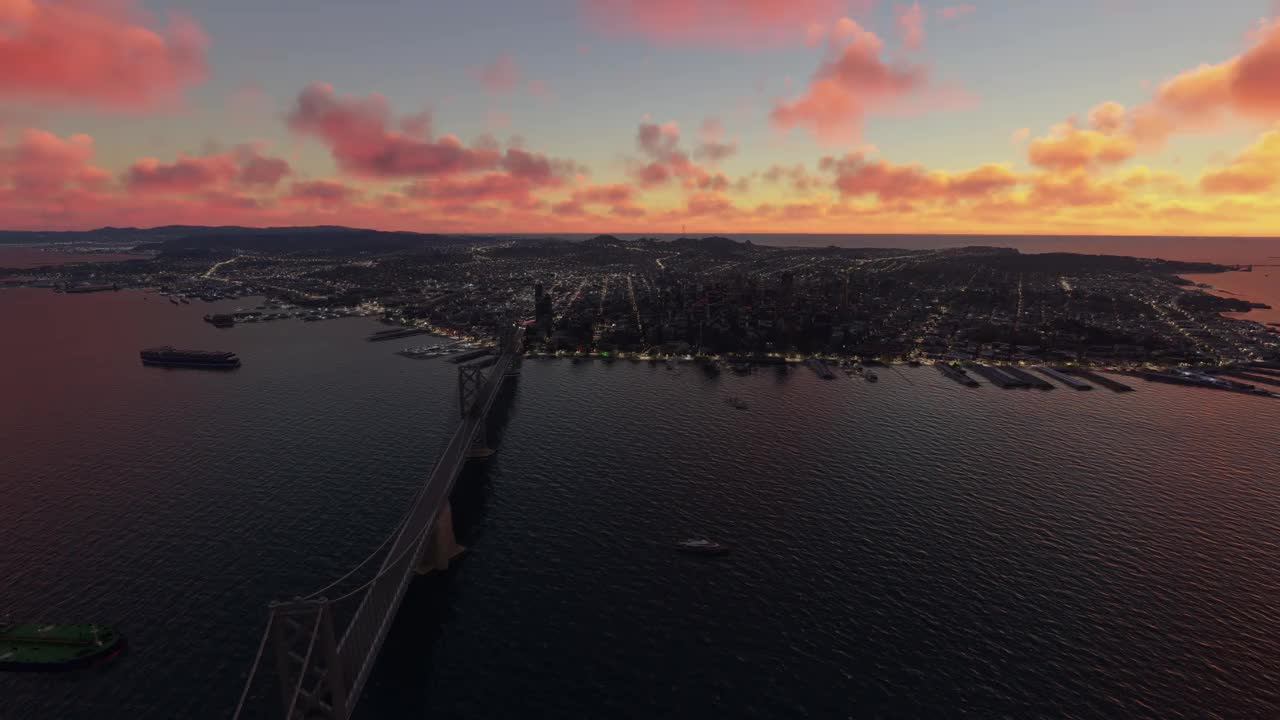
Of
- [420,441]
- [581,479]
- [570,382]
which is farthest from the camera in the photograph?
[570,382]

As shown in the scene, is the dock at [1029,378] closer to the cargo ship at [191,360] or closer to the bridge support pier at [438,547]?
the bridge support pier at [438,547]

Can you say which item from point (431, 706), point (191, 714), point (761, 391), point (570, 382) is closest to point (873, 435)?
point (761, 391)

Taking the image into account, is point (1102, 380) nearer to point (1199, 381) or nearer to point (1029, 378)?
point (1029, 378)

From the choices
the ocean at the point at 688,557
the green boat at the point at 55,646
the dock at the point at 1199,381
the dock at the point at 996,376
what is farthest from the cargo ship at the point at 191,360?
the dock at the point at 1199,381

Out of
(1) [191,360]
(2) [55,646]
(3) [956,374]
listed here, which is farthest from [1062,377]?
(1) [191,360]

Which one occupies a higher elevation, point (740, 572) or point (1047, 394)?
point (1047, 394)

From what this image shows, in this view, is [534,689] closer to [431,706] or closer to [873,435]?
[431,706]
